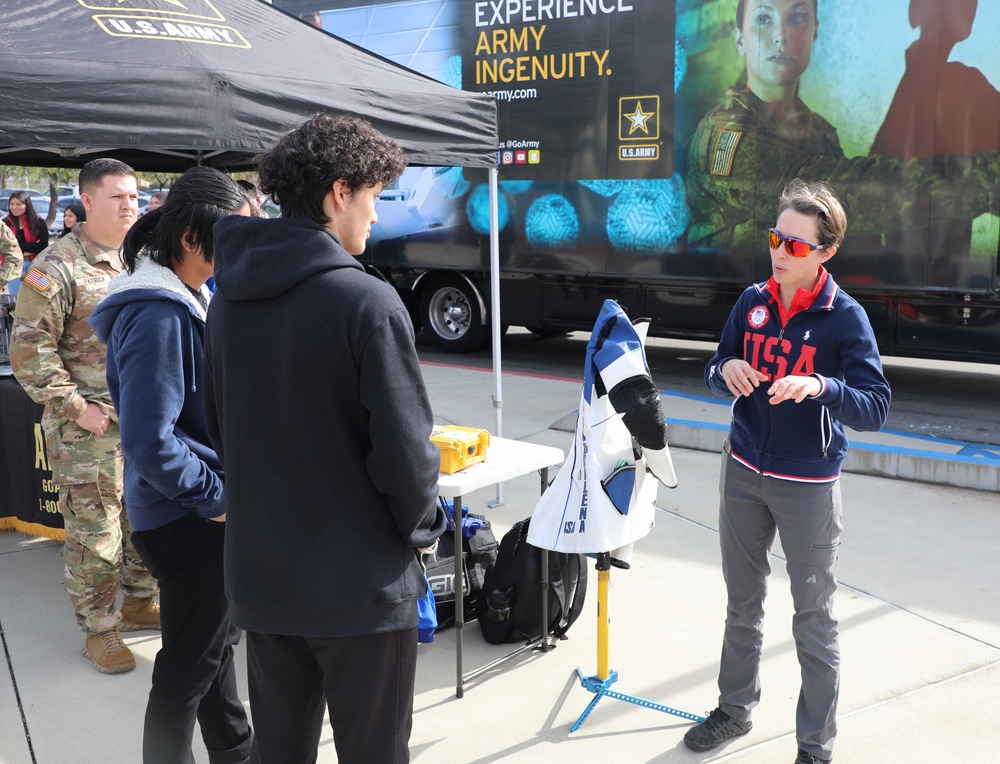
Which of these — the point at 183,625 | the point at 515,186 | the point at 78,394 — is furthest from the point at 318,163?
the point at 515,186

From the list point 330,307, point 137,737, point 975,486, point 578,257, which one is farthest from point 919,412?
point 330,307

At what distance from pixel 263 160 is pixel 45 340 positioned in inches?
80.0

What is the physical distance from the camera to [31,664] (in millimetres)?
3678

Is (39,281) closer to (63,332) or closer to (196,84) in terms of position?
(63,332)

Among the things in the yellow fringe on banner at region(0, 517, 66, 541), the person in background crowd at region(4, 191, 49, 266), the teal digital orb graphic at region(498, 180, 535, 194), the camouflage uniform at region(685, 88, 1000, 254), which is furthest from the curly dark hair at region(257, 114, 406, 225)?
the person in background crowd at region(4, 191, 49, 266)

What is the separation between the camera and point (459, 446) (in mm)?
3486

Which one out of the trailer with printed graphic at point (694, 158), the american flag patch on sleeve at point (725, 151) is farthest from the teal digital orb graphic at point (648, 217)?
the american flag patch on sleeve at point (725, 151)

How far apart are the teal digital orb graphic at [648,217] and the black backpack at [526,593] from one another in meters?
5.21

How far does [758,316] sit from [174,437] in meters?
1.74

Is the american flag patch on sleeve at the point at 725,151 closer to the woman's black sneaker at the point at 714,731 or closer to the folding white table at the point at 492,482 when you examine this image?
the folding white table at the point at 492,482

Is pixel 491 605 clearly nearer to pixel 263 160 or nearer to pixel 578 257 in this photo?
pixel 263 160

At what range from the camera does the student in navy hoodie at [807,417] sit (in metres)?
2.72

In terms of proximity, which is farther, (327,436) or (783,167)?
(783,167)

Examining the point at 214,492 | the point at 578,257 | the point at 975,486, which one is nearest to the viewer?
the point at 214,492
